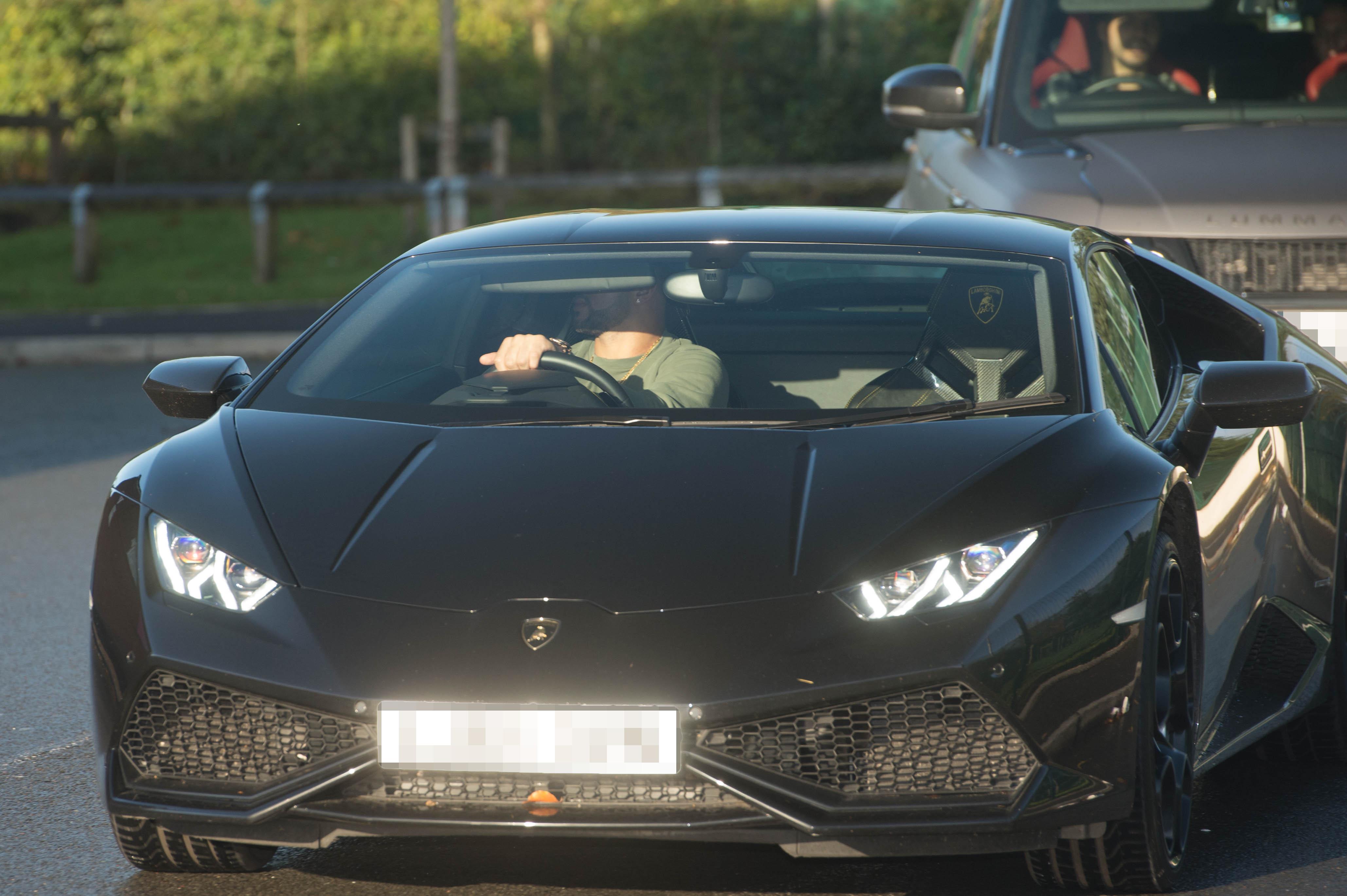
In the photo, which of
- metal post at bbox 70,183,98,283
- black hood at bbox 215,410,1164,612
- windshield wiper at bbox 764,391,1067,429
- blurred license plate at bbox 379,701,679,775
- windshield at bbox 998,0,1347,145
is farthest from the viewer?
metal post at bbox 70,183,98,283

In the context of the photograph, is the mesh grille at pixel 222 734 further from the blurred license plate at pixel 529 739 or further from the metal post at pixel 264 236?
the metal post at pixel 264 236

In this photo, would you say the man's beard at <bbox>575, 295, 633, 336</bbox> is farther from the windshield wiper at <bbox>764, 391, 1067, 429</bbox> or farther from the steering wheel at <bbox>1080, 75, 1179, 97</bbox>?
the steering wheel at <bbox>1080, 75, 1179, 97</bbox>

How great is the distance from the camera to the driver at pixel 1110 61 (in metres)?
8.09

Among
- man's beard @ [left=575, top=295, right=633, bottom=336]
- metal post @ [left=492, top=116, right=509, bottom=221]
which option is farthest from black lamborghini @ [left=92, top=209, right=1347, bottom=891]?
metal post @ [left=492, top=116, right=509, bottom=221]

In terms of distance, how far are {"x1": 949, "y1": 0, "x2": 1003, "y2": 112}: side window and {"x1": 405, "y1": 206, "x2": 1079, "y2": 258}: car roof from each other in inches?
142

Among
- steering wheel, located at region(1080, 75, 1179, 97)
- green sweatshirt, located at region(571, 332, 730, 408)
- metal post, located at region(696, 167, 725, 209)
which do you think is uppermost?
steering wheel, located at region(1080, 75, 1179, 97)

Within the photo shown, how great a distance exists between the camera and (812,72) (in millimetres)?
32812

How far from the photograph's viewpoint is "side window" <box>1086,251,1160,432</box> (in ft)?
13.2

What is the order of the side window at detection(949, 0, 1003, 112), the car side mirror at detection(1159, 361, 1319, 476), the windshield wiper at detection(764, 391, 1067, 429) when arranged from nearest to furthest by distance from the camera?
the windshield wiper at detection(764, 391, 1067, 429)
the car side mirror at detection(1159, 361, 1319, 476)
the side window at detection(949, 0, 1003, 112)

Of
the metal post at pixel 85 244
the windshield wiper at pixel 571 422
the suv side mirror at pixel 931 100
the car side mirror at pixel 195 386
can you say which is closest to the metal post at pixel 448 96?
the metal post at pixel 85 244

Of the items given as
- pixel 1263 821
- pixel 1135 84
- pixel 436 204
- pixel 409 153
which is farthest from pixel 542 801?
pixel 409 153

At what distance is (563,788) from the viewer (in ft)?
10.4

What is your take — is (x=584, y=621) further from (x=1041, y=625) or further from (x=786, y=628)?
(x=1041, y=625)

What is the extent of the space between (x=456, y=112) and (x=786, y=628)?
23329 mm
